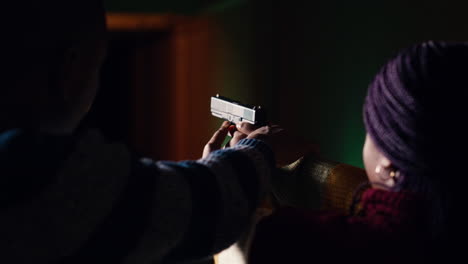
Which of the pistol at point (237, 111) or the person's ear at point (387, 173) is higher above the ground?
the person's ear at point (387, 173)

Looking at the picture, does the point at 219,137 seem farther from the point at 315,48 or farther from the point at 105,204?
the point at 315,48

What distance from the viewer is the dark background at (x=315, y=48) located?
144cm

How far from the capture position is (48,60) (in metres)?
0.46

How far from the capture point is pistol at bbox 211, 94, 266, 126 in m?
0.66

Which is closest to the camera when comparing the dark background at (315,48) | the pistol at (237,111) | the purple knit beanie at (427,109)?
the purple knit beanie at (427,109)

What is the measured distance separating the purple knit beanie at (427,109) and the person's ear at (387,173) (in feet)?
0.05

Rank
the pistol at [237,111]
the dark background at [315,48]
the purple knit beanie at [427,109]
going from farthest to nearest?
1. the dark background at [315,48]
2. the pistol at [237,111]
3. the purple knit beanie at [427,109]

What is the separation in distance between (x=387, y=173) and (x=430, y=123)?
70mm

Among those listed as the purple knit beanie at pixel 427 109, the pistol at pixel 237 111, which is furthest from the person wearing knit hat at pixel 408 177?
the pistol at pixel 237 111

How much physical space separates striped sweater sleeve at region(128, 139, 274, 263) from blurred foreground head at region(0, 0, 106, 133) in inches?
4.2

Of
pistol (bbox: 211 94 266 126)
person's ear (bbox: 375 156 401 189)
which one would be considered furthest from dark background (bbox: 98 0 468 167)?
person's ear (bbox: 375 156 401 189)

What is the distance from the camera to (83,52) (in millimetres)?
486

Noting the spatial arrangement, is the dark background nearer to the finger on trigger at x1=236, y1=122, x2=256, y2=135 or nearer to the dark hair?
the finger on trigger at x1=236, y1=122, x2=256, y2=135

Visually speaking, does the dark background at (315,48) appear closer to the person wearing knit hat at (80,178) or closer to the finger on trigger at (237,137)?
the finger on trigger at (237,137)
